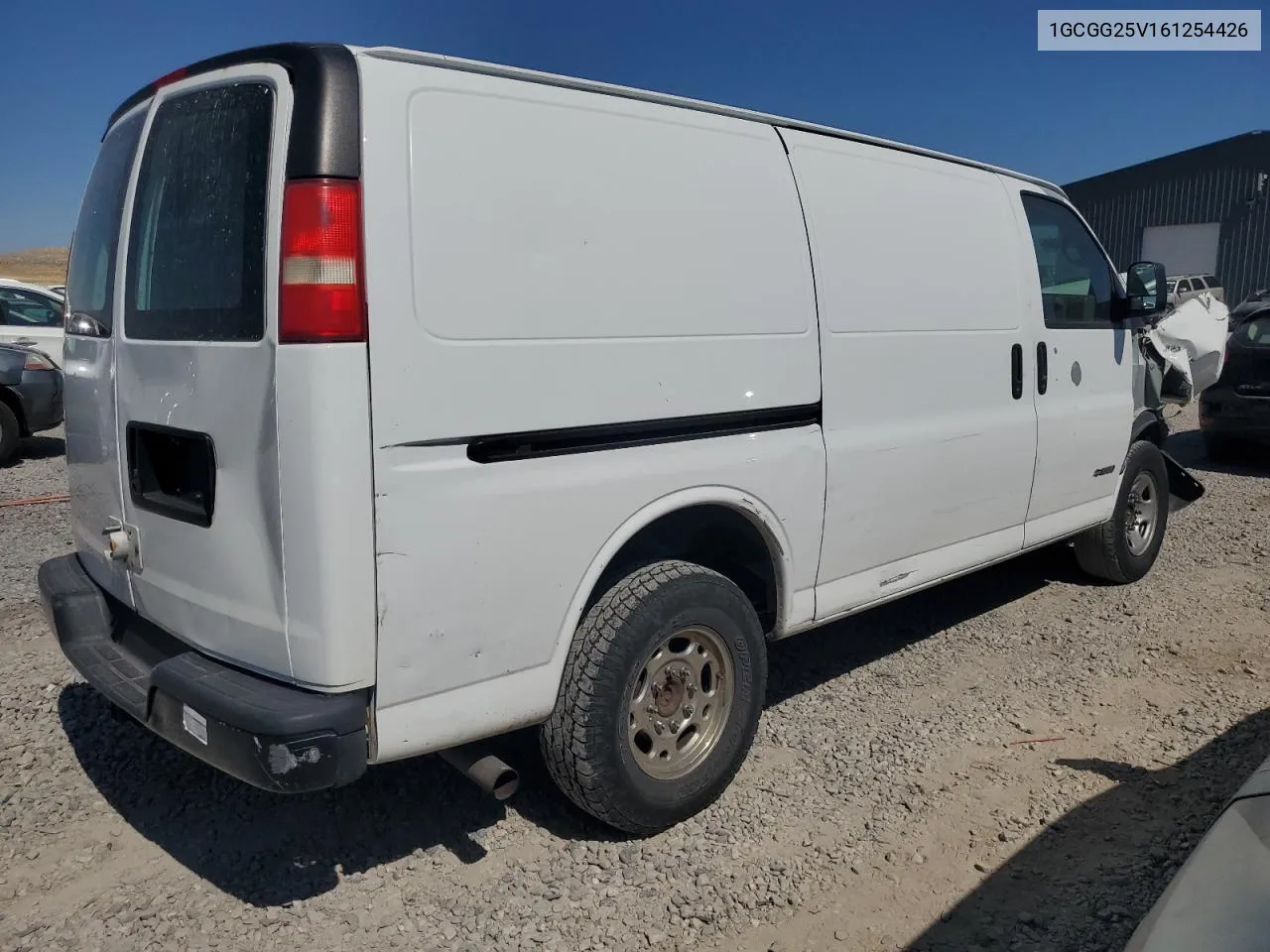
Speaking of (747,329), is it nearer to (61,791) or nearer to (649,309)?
(649,309)

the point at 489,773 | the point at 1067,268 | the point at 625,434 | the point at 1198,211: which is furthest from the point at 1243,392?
the point at 1198,211

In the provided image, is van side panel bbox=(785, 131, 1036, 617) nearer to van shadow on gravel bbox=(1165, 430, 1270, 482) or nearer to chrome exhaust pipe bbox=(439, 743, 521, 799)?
chrome exhaust pipe bbox=(439, 743, 521, 799)

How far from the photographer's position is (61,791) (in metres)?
3.53

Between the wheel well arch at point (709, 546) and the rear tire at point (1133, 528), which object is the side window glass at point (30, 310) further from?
the rear tire at point (1133, 528)

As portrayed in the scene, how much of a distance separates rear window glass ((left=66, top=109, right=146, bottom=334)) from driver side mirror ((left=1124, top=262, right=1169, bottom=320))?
4534 mm

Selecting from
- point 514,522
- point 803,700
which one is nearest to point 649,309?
point 514,522

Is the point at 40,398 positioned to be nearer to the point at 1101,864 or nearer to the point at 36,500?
the point at 36,500

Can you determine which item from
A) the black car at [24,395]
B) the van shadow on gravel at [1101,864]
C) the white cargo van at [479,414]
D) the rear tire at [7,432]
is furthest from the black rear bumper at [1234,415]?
the rear tire at [7,432]

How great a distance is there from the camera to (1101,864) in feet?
10.3

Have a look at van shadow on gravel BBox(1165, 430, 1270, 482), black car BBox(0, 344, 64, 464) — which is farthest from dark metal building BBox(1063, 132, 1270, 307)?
black car BBox(0, 344, 64, 464)

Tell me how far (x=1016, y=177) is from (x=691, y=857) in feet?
11.5

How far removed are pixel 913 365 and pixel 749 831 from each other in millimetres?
1830

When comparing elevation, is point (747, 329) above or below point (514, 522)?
above

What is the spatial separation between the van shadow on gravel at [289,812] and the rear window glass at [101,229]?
1.55 meters
